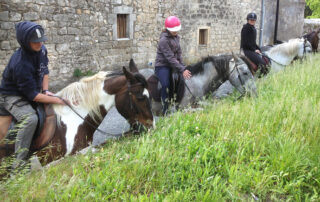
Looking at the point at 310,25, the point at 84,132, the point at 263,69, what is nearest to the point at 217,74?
the point at 263,69

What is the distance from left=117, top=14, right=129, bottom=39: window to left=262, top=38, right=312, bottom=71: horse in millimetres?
5873

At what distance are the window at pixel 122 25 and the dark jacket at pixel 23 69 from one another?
339 inches

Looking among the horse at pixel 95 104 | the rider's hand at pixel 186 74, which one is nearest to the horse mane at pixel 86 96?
the horse at pixel 95 104

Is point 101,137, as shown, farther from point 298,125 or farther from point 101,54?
point 101,54

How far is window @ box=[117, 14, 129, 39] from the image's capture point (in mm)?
11883

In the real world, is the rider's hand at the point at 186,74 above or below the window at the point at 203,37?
below

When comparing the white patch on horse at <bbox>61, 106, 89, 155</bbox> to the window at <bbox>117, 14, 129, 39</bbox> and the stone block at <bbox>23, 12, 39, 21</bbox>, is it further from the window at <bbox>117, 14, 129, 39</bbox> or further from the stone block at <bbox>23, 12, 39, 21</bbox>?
the window at <bbox>117, 14, 129, 39</bbox>

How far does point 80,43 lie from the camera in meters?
10.4

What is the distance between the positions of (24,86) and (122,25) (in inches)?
359

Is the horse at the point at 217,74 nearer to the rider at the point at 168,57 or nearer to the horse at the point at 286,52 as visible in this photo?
the rider at the point at 168,57

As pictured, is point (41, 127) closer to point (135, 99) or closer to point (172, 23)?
point (135, 99)

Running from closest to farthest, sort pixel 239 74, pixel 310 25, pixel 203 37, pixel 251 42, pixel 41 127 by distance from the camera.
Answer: pixel 41 127, pixel 239 74, pixel 251 42, pixel 203 37, pixel 310 25

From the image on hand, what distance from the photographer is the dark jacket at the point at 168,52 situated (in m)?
5.48

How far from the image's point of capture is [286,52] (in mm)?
8906
